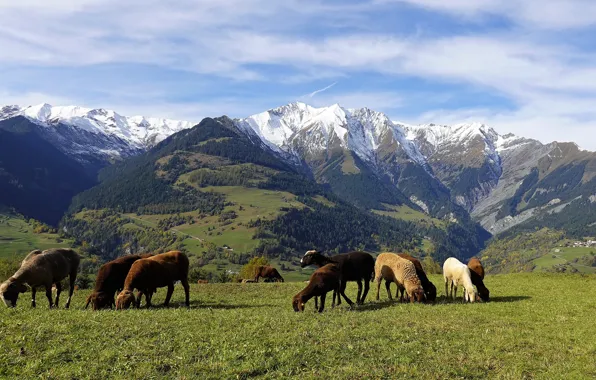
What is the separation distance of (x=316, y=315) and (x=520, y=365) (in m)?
9.83

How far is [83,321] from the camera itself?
58.8 ft

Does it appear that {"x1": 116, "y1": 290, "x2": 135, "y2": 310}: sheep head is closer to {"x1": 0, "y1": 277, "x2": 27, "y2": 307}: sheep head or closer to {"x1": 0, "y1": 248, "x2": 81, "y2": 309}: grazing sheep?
{"x1": 0, "y1": 248, "x2": 81, "y2": 309}: grazing sheep

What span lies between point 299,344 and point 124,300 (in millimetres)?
11591

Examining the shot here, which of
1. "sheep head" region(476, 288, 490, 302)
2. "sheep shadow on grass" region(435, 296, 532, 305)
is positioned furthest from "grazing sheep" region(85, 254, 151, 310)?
"sheep head" region(476, 288, 490, 302)

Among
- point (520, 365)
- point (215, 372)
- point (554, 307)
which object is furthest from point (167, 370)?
point (554, 307)

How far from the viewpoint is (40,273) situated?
23828 mm

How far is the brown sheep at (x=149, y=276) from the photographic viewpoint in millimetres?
23434

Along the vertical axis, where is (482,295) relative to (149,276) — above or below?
below

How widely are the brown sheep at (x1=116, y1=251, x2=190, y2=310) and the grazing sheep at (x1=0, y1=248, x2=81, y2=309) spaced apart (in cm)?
365

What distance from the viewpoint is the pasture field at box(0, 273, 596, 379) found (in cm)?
1344

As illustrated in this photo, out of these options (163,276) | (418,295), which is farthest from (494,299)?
(163,276)

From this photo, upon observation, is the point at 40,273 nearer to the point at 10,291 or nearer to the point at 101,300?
the point at 10,291

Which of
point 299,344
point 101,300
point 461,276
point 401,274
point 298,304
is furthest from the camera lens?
point 461,276

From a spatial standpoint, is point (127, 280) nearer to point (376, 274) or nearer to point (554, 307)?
point (376, 274)
